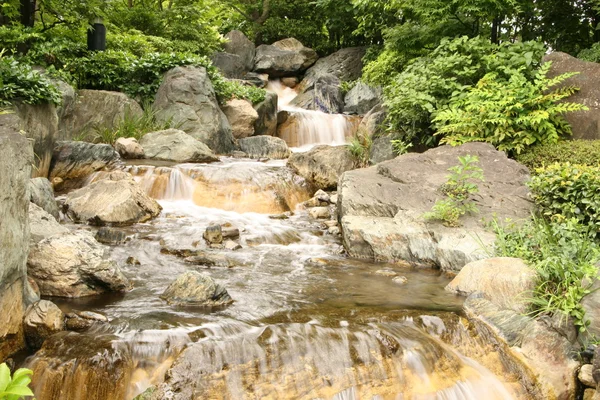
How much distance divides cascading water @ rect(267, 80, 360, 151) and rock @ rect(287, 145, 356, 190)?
14.2ft

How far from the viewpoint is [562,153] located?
8812 mm

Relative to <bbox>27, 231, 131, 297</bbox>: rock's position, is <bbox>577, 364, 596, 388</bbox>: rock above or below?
below

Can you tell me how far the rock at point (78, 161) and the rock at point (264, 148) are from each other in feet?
15.0

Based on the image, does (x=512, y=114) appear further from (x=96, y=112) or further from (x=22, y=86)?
(x=96, y=112)

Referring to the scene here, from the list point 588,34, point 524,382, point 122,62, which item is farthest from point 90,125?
point 588,34

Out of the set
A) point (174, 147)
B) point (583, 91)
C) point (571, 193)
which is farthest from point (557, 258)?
point (174, 147)

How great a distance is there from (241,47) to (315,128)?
813cm

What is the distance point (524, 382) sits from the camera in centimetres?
458

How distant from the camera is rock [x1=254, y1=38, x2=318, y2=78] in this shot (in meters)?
22.8

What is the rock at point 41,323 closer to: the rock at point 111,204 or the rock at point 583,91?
the rock at point 111,204

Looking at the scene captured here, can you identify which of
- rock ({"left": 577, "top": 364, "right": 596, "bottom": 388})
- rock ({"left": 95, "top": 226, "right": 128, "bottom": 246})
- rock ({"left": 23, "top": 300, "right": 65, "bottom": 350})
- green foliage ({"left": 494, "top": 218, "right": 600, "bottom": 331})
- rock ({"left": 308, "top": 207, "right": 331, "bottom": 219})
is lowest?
rock ({"left": 577, "top": 364, "right": 596, "bottom": 388})

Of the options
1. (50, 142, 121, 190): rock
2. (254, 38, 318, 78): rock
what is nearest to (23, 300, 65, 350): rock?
(50, 142, 121, 190): rock

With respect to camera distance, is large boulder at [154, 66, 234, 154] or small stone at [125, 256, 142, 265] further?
large boulder at [154, 66, 234, 154]

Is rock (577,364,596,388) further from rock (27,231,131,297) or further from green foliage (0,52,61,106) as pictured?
green foliage (0,52,61,106)
